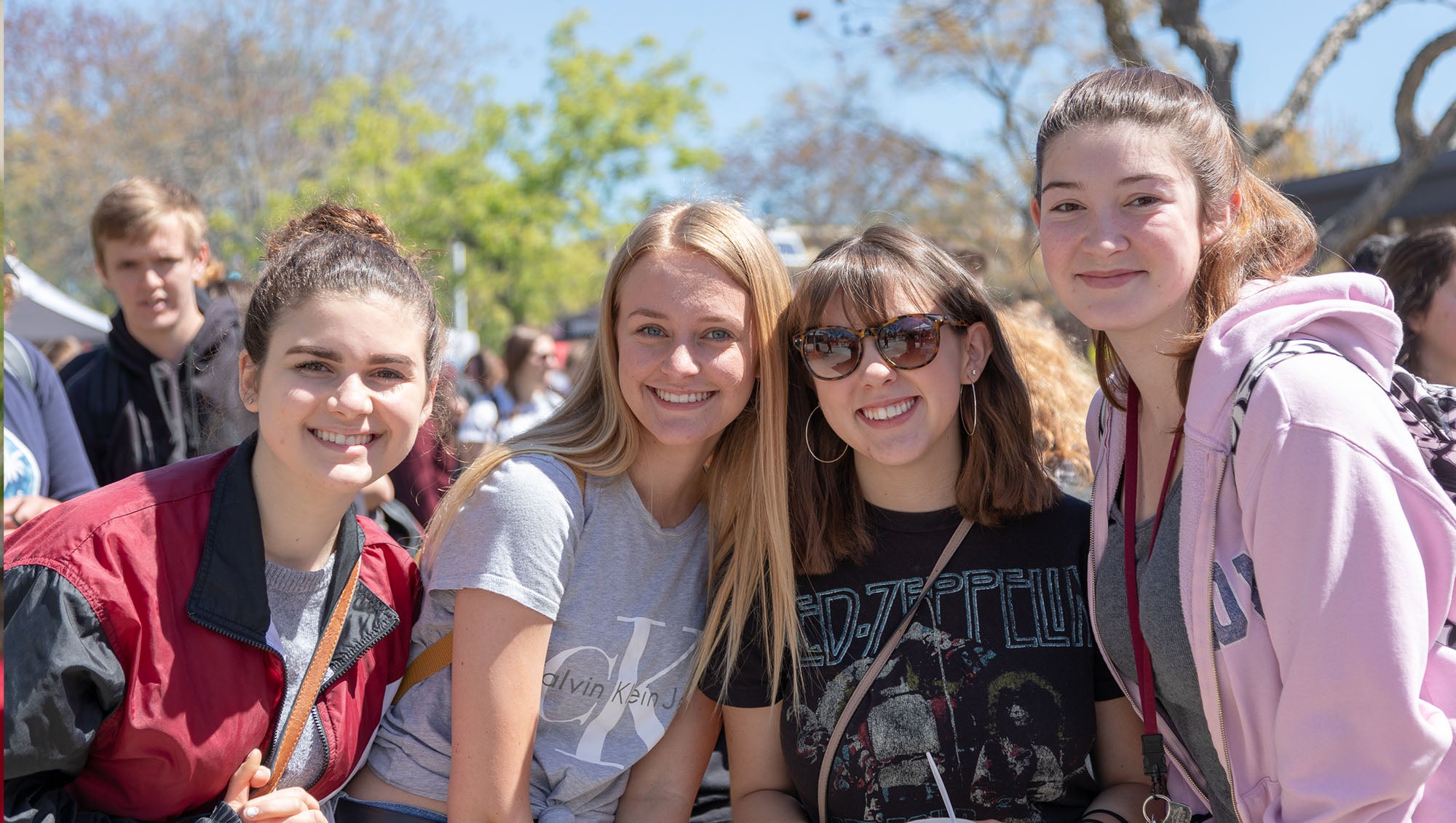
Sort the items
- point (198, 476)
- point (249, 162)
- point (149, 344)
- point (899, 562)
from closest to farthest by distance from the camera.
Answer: point (198, 476) < point (899, 562) < point (149, 344) < point (249, 162)

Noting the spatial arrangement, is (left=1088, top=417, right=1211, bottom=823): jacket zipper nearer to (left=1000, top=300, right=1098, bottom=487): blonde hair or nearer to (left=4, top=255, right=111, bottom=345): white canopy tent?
(left=1000, top=300, right=1098, bottom=487): blonde hair

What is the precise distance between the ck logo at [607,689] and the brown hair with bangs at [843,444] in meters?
0.49

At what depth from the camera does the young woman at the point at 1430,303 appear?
13.3ft

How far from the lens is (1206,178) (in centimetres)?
242

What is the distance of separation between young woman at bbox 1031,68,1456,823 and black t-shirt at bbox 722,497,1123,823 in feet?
0.54

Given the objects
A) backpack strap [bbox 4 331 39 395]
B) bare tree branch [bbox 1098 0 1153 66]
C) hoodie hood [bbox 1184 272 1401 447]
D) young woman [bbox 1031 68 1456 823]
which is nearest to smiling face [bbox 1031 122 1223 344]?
young woman [bbox 1031 68 1456 823]

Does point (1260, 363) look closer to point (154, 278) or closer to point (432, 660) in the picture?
point (432, 660)

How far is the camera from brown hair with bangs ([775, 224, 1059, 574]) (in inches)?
109

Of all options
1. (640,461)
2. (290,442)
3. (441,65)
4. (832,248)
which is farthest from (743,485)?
(441,65)

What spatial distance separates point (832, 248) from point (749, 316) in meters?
0.30

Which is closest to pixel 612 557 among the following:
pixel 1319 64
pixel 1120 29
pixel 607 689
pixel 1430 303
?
pixel 607 689

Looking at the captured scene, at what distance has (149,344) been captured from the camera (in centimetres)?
438

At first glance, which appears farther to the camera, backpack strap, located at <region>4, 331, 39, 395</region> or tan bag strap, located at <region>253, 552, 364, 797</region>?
backpack strap, located at <region>4, 331, 39, 395</region>

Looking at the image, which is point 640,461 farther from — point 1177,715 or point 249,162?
point 249,162
